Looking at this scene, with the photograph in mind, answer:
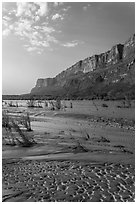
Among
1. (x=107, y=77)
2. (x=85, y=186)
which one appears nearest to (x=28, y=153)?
(x=85, y=186)

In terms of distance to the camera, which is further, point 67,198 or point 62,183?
point 62,183

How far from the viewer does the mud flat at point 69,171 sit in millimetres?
5883

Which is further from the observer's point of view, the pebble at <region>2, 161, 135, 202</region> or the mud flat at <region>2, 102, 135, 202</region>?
the mud flat at <region>2, 102, 135, 202</region>

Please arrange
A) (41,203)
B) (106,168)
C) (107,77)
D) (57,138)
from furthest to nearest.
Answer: (107,77), (57,138), (106,168), (41,203)

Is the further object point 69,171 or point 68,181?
point 69,171

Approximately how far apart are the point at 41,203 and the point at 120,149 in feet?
20.7

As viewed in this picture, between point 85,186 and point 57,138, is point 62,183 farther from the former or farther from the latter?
point 57,138

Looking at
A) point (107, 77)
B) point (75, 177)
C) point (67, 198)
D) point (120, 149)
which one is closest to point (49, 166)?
point (75, 177)

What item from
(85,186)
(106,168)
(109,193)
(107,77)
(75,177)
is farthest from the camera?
(107,77)

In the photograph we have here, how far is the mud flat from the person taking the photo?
588cm

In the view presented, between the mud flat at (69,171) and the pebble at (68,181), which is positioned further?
the mud flat at (69,171)

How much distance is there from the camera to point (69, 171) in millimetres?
7871

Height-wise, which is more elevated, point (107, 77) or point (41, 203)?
point (107, 77)

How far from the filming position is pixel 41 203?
17.8 feet
